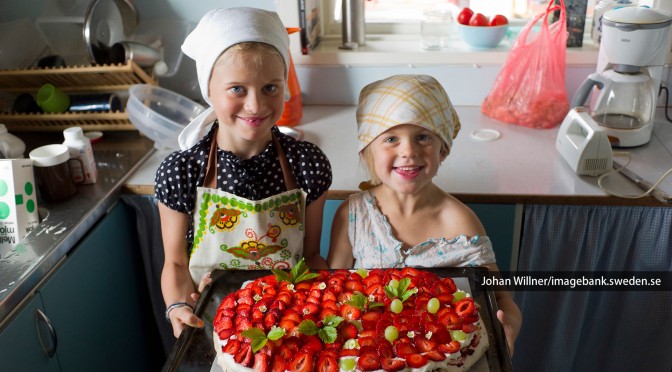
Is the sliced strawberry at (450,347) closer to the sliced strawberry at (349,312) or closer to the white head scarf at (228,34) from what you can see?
the sliced strawberry at (349,312)

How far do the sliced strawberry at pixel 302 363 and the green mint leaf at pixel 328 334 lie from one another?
42 millimetres

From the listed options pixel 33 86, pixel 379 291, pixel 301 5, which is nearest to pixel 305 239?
pixel 379 291

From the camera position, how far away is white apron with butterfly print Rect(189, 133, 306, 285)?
127 centimetres

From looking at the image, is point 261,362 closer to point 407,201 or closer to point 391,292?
point 391,292

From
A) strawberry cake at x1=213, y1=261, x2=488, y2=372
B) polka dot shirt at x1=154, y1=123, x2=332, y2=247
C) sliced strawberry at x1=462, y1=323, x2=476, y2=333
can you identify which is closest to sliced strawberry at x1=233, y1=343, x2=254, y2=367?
strawberry cake at x1=213, y1=261, x2=488, y2=372

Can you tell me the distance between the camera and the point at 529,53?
1.75 meters

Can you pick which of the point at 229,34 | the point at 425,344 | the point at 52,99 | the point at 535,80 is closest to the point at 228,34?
the point at 229,34

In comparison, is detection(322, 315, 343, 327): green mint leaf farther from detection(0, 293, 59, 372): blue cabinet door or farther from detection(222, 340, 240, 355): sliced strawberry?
detection(0, 293, 59, 372): blue cabinet door

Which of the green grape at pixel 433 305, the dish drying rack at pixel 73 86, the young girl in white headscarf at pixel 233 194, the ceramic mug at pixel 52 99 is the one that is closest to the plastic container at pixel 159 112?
the dish drying rack at pixel 73 86

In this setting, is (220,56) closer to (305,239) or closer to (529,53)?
(305,239)

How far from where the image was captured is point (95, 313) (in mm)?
1471

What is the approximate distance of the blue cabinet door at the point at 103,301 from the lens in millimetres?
1353

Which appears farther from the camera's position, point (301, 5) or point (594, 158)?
point (301, 5)

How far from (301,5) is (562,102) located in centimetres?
80
